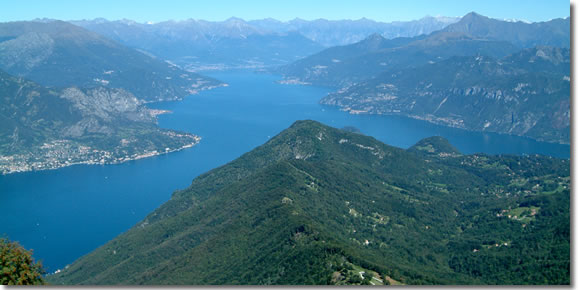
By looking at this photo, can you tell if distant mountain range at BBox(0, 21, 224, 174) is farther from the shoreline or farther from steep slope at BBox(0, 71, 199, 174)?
the shoreline

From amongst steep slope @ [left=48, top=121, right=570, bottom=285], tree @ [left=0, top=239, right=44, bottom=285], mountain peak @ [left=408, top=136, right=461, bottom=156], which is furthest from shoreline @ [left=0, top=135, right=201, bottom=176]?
A: tree @ [left=0, top=239, right=44, bottom=285]

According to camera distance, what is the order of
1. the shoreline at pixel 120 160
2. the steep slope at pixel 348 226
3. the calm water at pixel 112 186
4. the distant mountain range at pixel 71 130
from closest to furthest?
the steep slope at pixel 348 226 → the calm water at pixel 112 186 → the shoreline at pixel 120 160 → the distant mountain range at pixel 71 130

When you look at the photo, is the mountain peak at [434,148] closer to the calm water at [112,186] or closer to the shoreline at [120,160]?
the calm water at [112,186]

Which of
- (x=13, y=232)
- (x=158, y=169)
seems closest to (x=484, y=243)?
(x=13, y=232)

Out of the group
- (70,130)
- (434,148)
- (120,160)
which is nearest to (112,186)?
(120,160)

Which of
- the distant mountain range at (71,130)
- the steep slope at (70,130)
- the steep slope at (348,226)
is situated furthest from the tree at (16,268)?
the steep slope at (70,130)

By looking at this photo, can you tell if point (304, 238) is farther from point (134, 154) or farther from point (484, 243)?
point (134, 154)

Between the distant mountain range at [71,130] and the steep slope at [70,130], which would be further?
the steep slope at [70,130]
